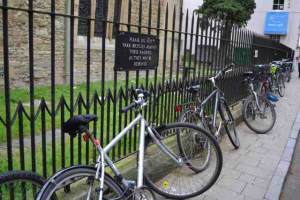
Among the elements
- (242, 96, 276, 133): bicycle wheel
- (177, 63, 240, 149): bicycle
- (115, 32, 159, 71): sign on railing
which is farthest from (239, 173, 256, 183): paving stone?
(242, 96, 276, 133): bicycle wheel

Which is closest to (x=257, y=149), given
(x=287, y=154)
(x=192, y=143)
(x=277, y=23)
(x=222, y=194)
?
(x=287, y=154)

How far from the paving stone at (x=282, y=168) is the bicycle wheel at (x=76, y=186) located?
106 inches

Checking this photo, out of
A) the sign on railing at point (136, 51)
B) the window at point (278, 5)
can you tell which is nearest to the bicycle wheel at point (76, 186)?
the sign on railing at point (136, 51)

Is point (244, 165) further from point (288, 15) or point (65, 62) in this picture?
point (288, 15)

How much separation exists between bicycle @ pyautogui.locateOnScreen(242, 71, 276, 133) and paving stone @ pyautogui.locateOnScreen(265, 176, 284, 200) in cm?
208

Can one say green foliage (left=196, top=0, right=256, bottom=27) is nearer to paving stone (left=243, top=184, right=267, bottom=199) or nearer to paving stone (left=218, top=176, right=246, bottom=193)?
paving stone (left=218, top=176, right=246, bottom=193)

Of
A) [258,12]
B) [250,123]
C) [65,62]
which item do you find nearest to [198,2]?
[258,12]

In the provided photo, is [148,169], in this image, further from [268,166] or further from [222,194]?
[268,166]

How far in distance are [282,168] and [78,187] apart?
3.06 metres

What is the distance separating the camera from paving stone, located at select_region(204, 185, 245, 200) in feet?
11.1

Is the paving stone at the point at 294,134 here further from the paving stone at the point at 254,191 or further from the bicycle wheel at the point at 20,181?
the bicycle wheel at the point at 20,181

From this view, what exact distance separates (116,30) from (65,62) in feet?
24.4

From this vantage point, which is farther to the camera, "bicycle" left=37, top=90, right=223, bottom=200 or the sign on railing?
the sign on railing

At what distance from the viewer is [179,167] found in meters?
3.47
